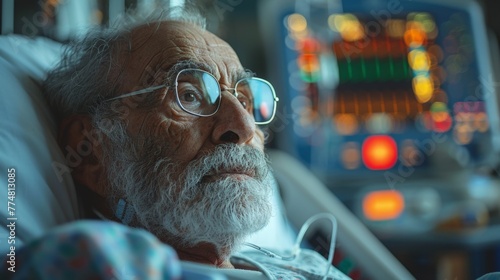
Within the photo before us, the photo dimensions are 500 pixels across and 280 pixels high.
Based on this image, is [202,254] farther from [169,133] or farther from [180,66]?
[180,66]

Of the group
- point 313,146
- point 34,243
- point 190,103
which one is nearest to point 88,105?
point 190,103

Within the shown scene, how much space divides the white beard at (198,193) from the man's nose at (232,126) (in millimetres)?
23

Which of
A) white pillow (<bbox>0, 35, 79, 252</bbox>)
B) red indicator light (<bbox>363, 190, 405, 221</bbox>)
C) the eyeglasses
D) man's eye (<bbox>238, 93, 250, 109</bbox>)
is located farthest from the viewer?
red indicator light (<bbox>363, 190, 405, 221</bbox>)

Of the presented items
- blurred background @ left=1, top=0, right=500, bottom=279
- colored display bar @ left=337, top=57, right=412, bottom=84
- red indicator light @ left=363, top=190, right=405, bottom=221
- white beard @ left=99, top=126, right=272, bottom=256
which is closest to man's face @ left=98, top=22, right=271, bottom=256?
white beard @ left=99, top=126, right=272, bottom=256

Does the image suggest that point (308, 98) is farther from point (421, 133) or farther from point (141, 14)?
point (141, 14)

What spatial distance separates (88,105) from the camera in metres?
1.26

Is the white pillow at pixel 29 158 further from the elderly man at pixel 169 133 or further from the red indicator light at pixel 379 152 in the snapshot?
the red indicator light at pixel 379 152

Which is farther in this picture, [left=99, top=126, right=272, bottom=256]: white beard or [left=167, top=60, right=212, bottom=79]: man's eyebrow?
[left=167, top=60, right=212, bottom=79]: man's eyebrow

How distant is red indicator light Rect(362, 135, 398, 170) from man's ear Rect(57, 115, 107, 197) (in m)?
1.95

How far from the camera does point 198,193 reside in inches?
44.0

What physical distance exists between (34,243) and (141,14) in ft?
2.86

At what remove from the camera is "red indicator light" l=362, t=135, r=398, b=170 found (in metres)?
3.02

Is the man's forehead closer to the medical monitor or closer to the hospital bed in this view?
the hospital bed

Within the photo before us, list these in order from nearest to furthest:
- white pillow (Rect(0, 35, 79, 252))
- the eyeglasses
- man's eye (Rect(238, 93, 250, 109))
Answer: white pillow (Rect(0, 35, 79, 252))
the eyeglasses
man's eye (Rect(238, 93, 250, 109))
